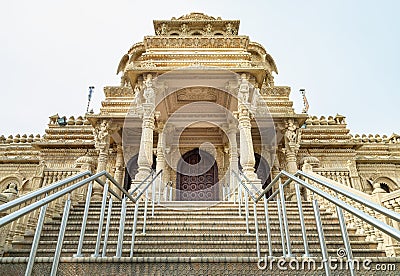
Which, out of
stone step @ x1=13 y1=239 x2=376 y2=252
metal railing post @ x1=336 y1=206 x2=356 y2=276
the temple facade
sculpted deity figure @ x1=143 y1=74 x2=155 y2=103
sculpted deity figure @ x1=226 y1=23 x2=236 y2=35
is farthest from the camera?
sculpted deity figure @ x1=226 y1=23 x2=236 y2=35

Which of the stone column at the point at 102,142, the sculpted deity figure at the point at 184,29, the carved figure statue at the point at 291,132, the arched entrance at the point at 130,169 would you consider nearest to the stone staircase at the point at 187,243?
the stone column at the point at 102,142

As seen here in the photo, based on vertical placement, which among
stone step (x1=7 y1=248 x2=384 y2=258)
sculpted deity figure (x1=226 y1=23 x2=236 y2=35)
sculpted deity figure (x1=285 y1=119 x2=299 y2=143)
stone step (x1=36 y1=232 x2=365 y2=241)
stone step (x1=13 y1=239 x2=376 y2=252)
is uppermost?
sculpted deity figure (x1=226 y1=23 x2=236 y2=35)

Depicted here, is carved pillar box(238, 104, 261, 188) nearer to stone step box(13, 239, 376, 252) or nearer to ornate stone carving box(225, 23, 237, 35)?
stone step box(13, 239, 376, 252)

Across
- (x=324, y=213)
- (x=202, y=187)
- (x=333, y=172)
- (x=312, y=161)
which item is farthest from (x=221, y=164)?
(x=324, y=213)

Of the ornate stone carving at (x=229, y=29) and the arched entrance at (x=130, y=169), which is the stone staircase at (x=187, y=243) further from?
the ornate stone carving at (x=229, y=29)

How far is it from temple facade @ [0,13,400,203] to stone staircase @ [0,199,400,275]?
2387 mm

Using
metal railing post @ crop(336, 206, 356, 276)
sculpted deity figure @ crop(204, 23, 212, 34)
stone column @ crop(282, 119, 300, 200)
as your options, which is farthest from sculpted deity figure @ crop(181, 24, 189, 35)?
metal railing post @ crop(336, 206, 356, 276)

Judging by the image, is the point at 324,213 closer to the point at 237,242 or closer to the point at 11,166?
the point at 237,242

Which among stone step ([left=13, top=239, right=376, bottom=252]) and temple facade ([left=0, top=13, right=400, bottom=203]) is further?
temple facade ([left=0, top=13, right=400, bottom=203])

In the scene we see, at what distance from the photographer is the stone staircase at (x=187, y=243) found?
2705 mm

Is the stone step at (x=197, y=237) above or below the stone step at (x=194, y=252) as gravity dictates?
above

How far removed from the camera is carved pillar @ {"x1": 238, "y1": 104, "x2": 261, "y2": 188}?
25.4 feet

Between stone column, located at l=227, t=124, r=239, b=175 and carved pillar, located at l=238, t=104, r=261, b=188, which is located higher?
stone column, located at l=227, t=124, r=239, b=175

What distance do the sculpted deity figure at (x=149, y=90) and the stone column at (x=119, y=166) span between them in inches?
194
